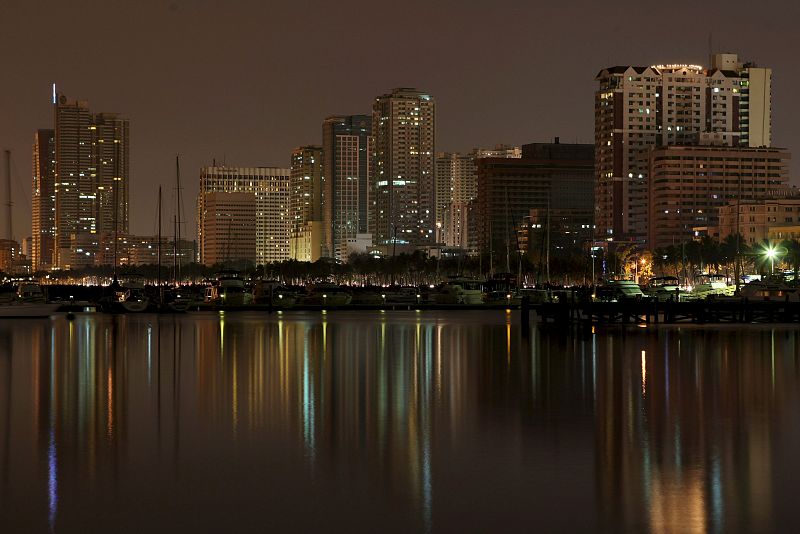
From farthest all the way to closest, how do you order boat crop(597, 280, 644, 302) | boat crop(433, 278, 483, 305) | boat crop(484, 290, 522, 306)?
1. boat crop(433, 278, 483, 305)
2. boat crop(484, 290, 522, 306)
3. boat crop(597, 280, 644, 302)

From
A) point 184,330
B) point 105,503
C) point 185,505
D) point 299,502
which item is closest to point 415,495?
point 299,502

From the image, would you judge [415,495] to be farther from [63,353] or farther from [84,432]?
[63,353]

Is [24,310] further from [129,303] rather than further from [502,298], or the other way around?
[502,298]

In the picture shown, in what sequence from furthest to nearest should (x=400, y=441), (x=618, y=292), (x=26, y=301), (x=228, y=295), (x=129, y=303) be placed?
1. (x=26, y=301)
2. (x=228, y=295)
3. (x=618, y=292)
4. (x=129, y=303)
5. (x=400, y=441)

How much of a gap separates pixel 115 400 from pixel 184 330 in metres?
28.2

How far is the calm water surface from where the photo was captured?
48.9 feet

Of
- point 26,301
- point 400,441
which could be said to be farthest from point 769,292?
point 400,441

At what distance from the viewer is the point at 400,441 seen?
1992 centimetres

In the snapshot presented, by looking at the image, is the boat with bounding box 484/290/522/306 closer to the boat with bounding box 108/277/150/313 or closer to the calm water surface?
the boat with bounding box 108/277/150/313

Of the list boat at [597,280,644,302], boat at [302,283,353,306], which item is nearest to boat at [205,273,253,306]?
boat at [302,283,353,306]

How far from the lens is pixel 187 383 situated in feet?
95.3

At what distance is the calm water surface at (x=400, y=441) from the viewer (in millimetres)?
14898

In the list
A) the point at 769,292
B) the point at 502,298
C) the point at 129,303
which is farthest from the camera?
the point at 502,298

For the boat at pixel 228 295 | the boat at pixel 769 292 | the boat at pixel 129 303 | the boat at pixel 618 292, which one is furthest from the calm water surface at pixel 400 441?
the boat at pixel 228 295
